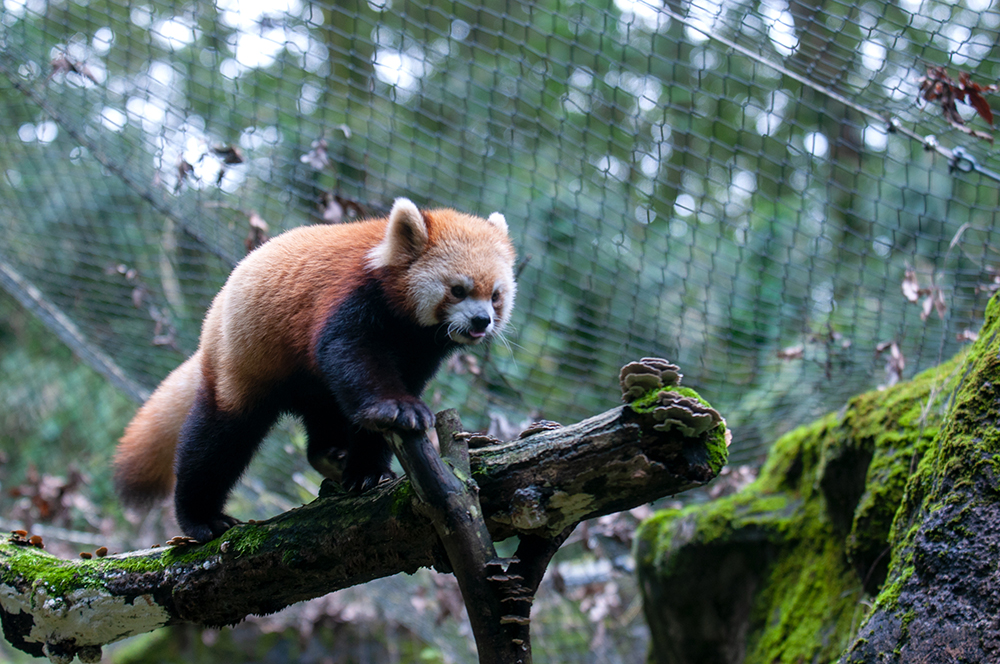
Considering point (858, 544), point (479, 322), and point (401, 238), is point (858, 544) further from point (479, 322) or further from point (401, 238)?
point (401, 238)

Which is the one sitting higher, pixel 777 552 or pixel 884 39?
pixel 884 39

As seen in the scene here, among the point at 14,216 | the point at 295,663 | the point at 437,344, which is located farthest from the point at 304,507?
the point at 295,663

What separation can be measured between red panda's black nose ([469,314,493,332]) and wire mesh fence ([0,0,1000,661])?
1010mm

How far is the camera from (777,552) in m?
3.62

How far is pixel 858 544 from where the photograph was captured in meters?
2.91

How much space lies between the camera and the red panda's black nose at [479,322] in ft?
8.48

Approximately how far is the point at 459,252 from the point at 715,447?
1.30 meters

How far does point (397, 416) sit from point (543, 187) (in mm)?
3746

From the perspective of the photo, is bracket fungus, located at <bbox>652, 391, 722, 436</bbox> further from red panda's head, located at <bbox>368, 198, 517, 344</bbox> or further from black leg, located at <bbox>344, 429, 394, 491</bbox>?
black leg, located at <bbox>344, 429, 394, 491</bbox>

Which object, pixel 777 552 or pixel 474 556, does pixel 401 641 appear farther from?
pixel 474 556

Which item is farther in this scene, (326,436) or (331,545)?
(326,436)

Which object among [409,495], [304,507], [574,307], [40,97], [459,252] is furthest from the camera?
[574,307]

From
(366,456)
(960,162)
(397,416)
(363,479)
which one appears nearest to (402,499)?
(397,416)

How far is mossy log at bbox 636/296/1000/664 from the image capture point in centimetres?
202
